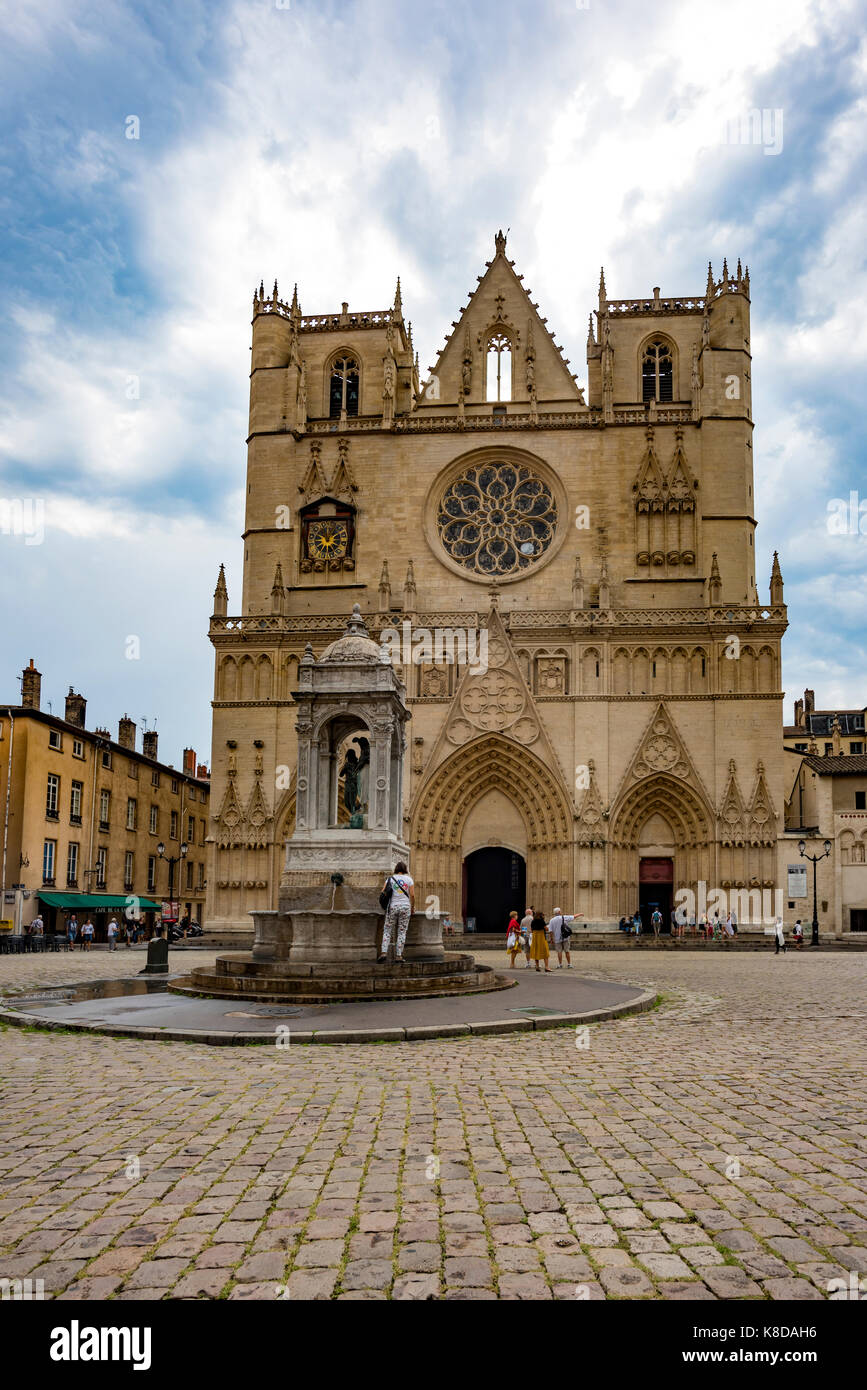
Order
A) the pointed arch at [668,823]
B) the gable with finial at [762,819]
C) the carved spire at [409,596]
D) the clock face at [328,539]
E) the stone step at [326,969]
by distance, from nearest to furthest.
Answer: the stone step at [326,969] < the gable with finial at [762,819] < the pointed arch at [668,823] < the carved spire at [409,596] < the clock face at [328,539]

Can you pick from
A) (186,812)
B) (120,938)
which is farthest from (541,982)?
(186,812)

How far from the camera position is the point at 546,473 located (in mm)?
43219

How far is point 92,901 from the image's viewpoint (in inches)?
1748

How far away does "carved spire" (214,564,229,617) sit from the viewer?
138ft

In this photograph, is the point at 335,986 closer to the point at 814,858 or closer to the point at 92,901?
the point at 814,858

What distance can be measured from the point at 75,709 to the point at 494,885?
20460mm

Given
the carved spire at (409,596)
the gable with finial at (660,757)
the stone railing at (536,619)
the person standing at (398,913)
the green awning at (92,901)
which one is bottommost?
the green awning at (92,901)

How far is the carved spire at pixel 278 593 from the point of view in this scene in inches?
1641

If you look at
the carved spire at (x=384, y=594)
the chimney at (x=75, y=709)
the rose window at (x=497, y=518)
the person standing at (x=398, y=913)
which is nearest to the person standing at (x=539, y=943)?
the person standing at (x=398, y=913)

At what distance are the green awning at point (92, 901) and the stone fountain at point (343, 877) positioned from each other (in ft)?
88.4

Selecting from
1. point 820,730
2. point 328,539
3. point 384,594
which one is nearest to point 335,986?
point 384,594

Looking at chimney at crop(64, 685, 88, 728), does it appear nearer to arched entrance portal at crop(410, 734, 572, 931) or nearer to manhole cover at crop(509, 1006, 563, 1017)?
arched entrance portal at crop(410, 734, 572, 931)

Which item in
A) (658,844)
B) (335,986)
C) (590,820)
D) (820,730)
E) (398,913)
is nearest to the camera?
(335,986)

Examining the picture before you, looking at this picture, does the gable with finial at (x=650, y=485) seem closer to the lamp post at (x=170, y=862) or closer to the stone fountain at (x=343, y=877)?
the lamp post at (x=170, y=862)
